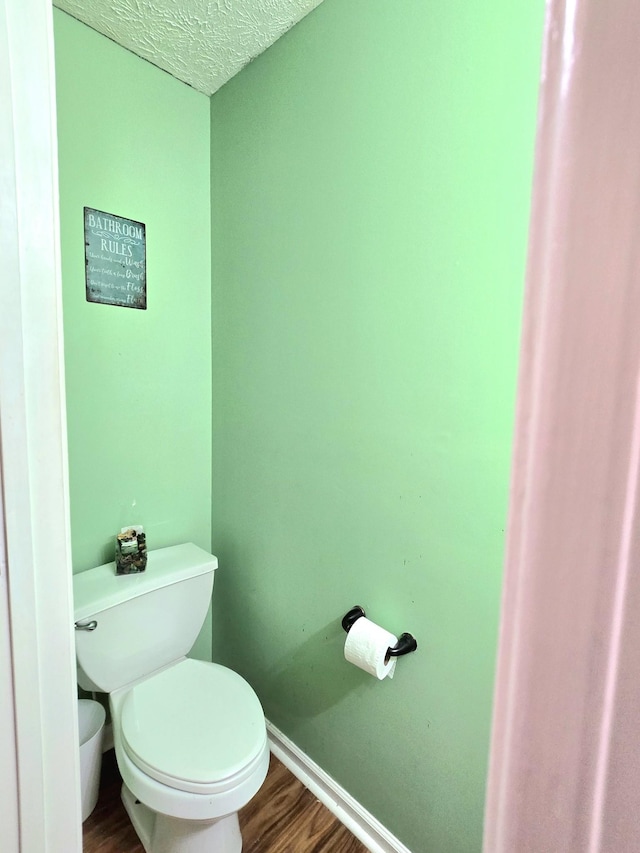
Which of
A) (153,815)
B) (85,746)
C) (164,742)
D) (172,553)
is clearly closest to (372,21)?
(172,553)

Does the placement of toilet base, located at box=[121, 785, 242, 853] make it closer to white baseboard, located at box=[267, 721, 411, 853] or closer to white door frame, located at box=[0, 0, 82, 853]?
white baseboard, located at box=[267, 721, 411, 853]

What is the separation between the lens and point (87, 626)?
1155mm

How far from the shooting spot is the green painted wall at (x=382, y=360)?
877 mm

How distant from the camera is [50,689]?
54cm

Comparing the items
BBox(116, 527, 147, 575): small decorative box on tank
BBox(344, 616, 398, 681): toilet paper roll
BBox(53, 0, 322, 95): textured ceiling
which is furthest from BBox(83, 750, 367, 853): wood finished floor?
BBox(53, 0, 322, 95): textured ceiling

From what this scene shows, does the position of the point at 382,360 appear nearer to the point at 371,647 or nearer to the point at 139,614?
the point at 371,647

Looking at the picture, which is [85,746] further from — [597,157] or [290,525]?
[597,157]

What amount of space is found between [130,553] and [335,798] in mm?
1024

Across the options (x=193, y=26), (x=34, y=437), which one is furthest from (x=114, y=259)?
(x=34, y=437)

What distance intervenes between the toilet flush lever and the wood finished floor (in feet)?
2.07

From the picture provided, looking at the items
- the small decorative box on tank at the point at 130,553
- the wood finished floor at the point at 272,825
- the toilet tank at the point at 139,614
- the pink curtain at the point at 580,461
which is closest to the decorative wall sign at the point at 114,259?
the small decorative box on tank at the point at 130,553

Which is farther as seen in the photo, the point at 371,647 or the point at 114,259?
the point at 114,259

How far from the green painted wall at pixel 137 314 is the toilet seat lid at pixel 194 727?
481 mm

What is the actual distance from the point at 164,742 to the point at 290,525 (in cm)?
65
